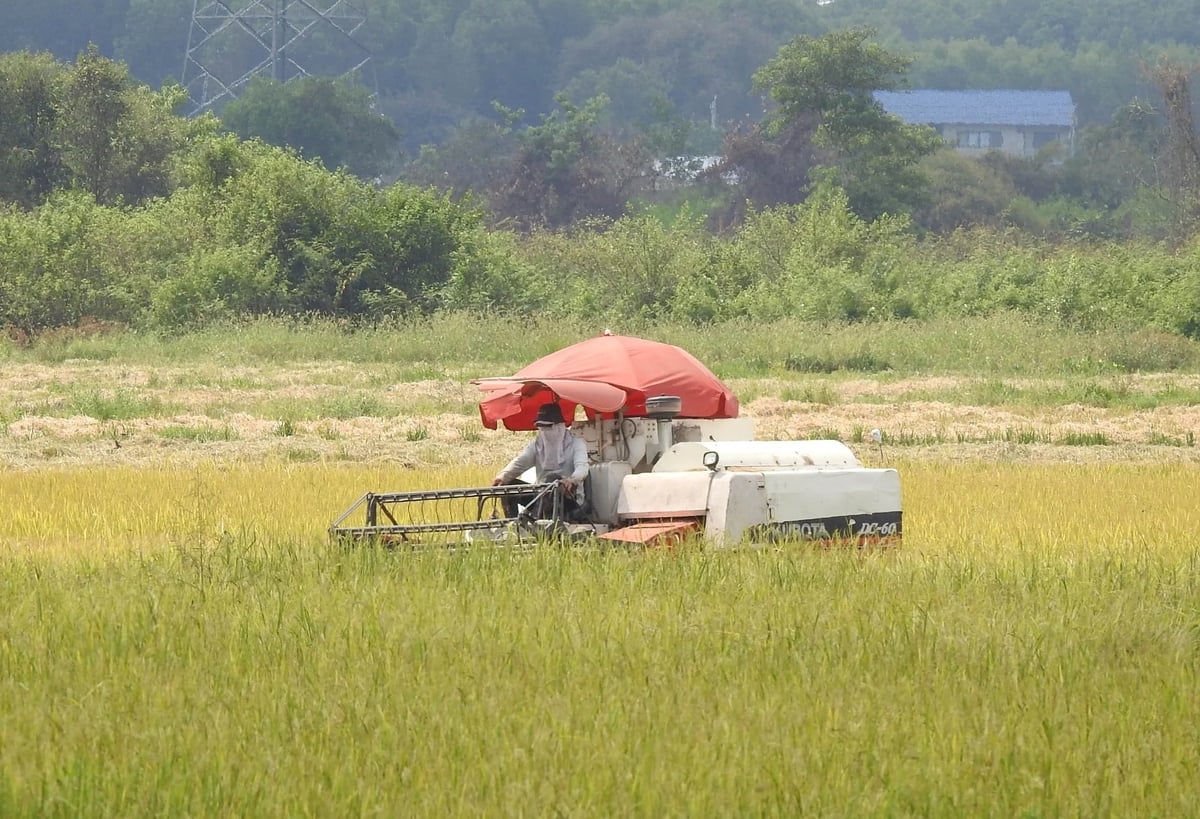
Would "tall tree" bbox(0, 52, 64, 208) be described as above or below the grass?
above

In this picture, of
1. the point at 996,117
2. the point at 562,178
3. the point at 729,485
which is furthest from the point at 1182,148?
the point at 729,485

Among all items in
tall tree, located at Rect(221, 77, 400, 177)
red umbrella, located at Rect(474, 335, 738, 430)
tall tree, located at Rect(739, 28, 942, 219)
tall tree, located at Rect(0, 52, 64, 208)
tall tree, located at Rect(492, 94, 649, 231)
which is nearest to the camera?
red umbrella, located at Rect(474, 335, 738, 430)

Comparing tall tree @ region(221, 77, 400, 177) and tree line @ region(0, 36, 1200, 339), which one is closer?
tree line @ region(0, 36, 1200, 339)

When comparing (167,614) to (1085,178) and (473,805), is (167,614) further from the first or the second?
(1085,178)

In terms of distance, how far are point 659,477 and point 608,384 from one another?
2.38ft

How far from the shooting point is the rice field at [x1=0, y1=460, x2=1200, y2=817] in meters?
4.82

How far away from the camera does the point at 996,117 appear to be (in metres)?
95.8

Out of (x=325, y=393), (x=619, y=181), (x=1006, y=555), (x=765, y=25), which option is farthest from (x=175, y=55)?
(x=1006, y=555)

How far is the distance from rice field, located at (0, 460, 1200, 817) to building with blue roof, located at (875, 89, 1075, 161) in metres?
Answer: 87.9

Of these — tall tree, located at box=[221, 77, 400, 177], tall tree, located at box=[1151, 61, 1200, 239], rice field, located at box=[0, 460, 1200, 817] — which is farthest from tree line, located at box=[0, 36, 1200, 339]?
rice field, located at box=[0, 460, 1200, 817]

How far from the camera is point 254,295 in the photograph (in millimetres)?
33906

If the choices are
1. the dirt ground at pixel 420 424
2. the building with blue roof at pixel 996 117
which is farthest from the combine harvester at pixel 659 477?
the building with blue roof at pixel 996 117

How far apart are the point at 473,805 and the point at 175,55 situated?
94.8 metres

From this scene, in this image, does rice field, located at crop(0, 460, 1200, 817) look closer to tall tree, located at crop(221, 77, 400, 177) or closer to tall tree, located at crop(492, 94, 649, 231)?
tall tree, located at crop(492, 94, 649, 231)
